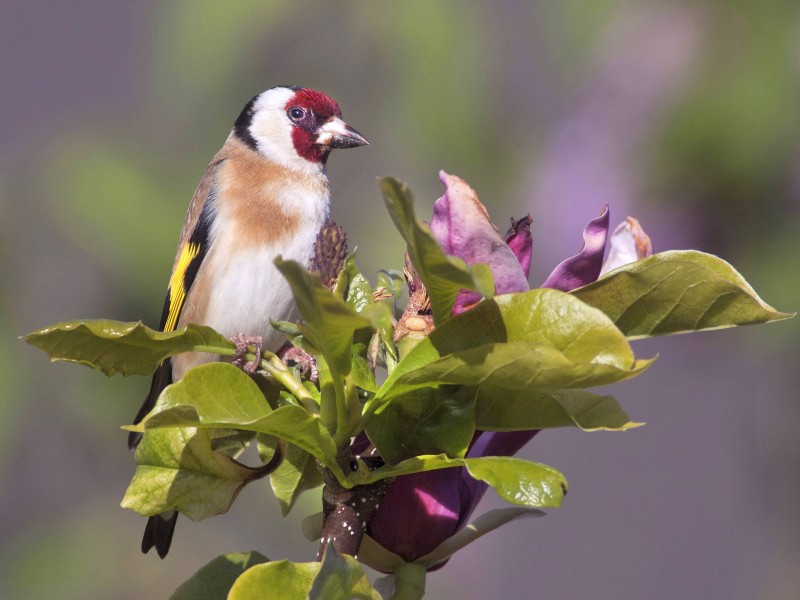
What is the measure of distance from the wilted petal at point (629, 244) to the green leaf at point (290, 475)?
0.33m

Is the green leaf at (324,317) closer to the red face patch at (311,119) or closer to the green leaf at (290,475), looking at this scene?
the green leaf at (290,475)

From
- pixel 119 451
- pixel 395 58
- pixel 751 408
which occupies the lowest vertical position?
pixel 119 451

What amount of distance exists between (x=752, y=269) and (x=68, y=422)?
5.13 feet

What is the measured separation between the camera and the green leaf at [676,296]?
32.9 inches

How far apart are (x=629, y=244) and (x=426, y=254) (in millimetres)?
316

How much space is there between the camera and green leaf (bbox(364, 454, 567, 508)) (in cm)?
76

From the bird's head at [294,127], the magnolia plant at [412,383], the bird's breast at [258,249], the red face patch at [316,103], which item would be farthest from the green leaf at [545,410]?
the red face patch at [316,103]

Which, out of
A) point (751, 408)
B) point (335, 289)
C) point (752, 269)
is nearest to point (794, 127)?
point (752, 269)

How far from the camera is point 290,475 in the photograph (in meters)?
1.00

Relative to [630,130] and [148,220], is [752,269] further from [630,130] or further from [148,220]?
[148,220]

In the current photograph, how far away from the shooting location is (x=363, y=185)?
8.87ft

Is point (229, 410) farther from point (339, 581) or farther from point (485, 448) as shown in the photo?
point (485, 448)

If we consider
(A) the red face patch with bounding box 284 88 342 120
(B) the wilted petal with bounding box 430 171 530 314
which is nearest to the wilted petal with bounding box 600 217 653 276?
(B) the wilted petal with bounding box 430 171 530 314

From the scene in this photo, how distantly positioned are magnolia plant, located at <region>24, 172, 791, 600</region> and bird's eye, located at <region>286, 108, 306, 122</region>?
1.57 m
